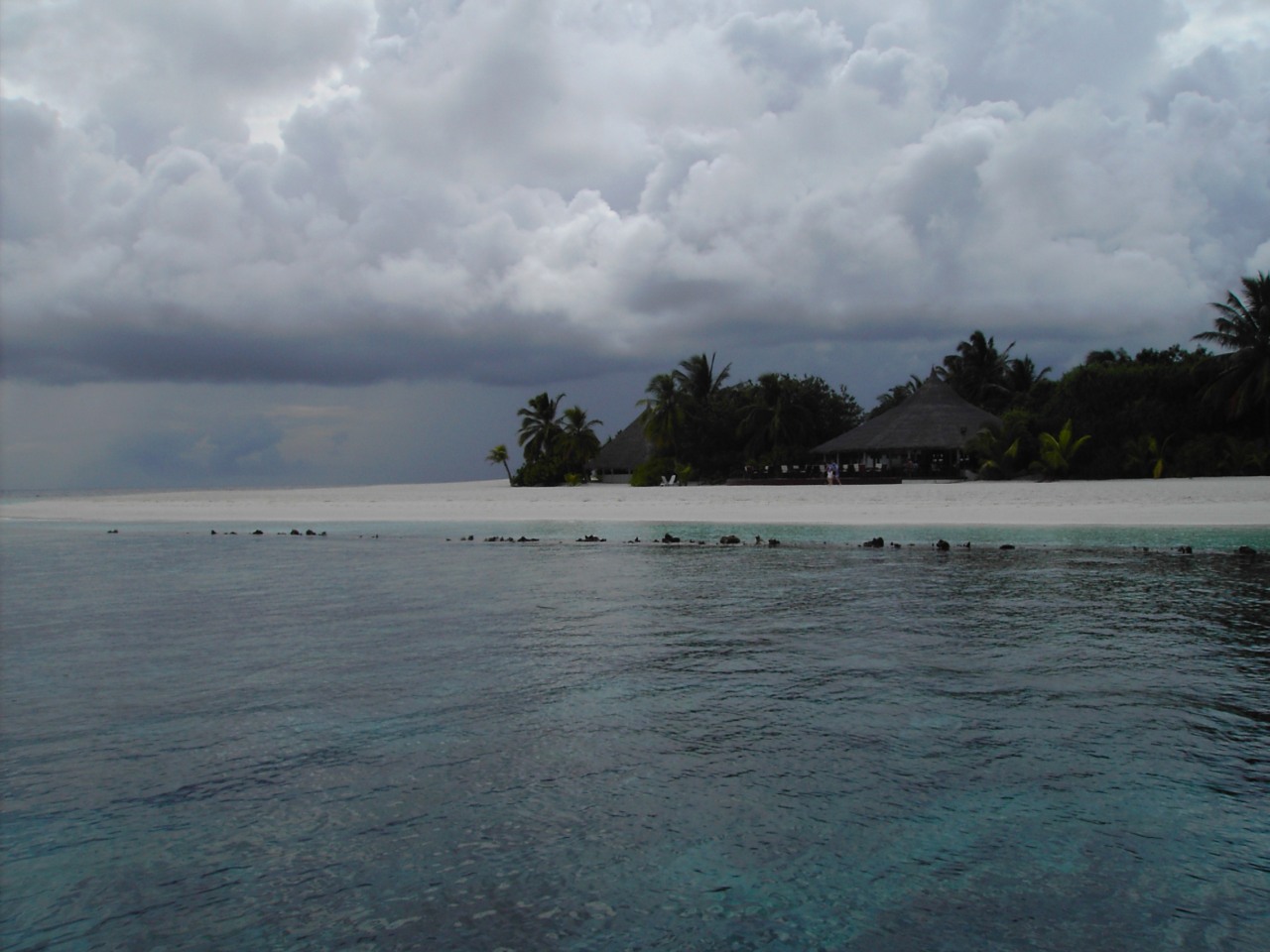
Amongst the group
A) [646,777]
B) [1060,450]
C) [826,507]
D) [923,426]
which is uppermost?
[923,426]

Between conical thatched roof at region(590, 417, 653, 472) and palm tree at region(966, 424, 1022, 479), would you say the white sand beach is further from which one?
conical thatched roof at region(590, 417, 653, 472)

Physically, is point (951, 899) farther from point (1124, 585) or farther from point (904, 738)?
point (1124, 585)

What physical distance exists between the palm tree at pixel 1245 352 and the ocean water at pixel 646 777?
29560mm

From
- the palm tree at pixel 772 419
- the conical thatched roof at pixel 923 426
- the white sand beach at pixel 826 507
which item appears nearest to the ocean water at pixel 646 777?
the white sand beach at pixel 826 507

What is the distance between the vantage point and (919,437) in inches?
1731

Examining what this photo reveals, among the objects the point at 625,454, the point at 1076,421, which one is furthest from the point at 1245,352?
the point at 625,454

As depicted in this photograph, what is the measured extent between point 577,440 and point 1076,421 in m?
27.0

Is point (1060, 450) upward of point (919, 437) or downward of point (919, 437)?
downward

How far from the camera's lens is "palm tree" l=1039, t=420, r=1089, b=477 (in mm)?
35531

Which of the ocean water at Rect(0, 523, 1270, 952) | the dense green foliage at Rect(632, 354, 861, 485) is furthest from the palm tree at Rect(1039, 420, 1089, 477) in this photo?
the ocean water at Rect(0, 523, 1270, 952)

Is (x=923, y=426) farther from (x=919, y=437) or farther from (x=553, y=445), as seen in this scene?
(x=553, y=445)

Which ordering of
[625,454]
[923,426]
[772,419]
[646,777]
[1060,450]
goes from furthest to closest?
[625,454] < [772,419] < [923,426] < [1060,450] < [646,777]

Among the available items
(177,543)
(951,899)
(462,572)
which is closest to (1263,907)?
(951,899)

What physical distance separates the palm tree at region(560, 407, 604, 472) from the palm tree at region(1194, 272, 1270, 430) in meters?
31.1
